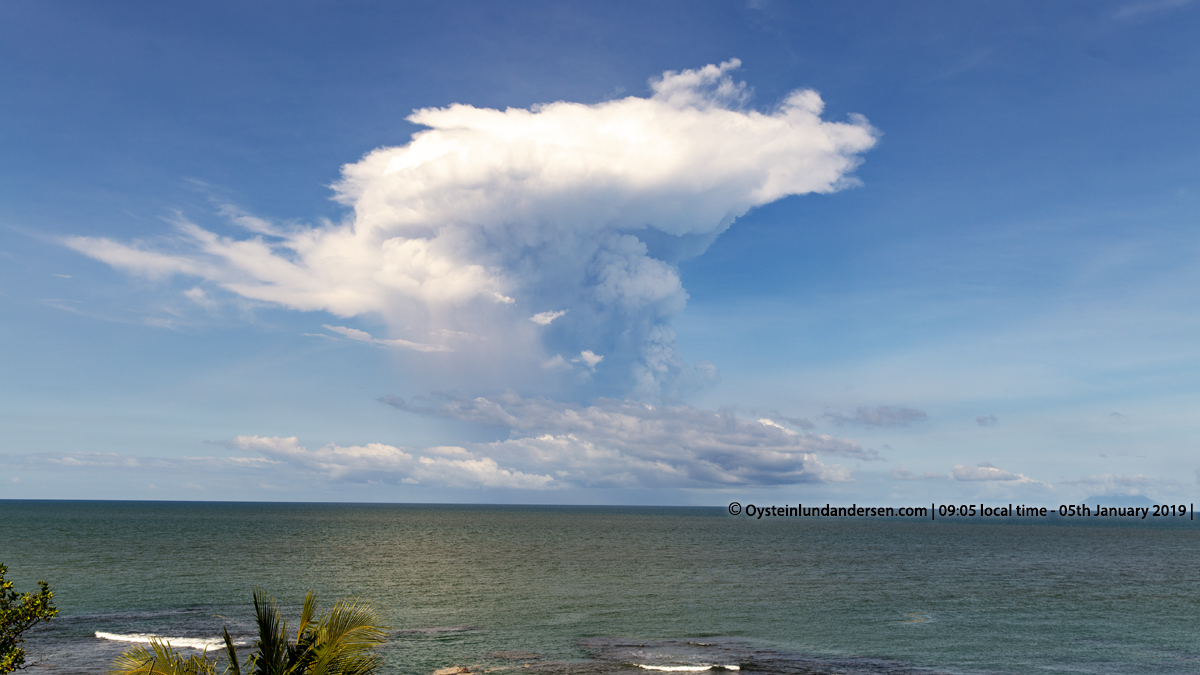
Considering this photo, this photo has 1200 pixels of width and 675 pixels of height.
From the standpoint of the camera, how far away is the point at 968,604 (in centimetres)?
6012

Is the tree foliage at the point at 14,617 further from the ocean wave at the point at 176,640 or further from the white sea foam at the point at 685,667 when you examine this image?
the white sea foam at the point at 685,667

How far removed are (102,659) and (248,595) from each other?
969 inches

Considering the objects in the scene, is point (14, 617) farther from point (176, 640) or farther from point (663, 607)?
point (663, 607)

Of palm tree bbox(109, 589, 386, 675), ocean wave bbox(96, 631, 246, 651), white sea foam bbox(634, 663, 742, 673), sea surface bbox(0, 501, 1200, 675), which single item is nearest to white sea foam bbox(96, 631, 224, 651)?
ocean wave bbox(96, 631, 246, 651)

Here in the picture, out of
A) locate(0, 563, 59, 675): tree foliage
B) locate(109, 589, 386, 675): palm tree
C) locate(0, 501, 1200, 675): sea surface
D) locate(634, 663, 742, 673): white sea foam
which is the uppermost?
locate(109, 589, 386, 675): palm tree

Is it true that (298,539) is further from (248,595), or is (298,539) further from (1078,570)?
(1078,570)

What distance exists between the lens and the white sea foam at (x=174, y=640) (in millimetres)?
40781

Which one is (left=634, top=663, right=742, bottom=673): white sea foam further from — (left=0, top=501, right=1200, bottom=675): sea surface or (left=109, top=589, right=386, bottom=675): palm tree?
(left=109, top=589, right=386, bottom=675): palm tree

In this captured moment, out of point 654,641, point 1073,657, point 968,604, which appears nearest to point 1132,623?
point 968,604

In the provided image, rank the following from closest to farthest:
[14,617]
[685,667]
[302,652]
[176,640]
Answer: [302,652]
[14,617]
[685,667]
[176,640]

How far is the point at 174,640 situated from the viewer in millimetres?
42594

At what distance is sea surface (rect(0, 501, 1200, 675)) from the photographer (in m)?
40.3

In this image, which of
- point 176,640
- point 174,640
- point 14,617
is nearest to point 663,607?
point 176,640

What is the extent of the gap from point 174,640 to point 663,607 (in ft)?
111
